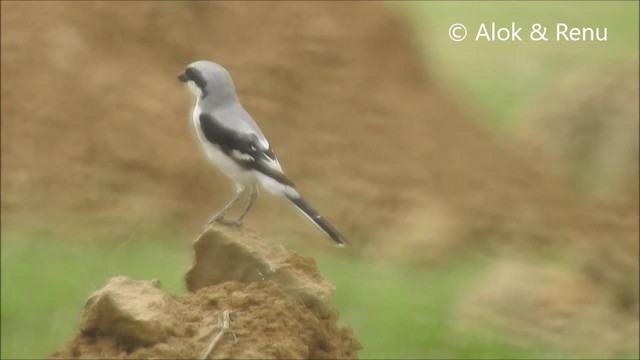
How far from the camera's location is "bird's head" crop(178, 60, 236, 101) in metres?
5.24

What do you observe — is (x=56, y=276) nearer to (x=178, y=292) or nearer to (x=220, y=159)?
(x=178, y=292)

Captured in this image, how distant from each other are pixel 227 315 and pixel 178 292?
5.38 metres

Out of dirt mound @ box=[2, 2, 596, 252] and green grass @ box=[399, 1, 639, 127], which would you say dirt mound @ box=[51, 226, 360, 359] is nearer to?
dirt mound @ box=[2, 2, 596, 252]

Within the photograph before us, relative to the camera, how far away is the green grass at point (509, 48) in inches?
627

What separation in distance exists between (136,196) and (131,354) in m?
8.26

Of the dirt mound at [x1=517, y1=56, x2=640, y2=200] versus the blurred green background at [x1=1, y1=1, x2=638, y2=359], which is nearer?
the blurred green background at [x1=1, y1=1, x2=638, y2=359]

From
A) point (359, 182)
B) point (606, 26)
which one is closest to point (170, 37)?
point (359, 182)

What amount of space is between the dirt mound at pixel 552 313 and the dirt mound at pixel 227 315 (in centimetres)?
576

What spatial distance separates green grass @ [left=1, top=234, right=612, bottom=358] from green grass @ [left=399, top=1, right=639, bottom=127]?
14.1 feet

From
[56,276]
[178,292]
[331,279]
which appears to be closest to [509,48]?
[331,279]

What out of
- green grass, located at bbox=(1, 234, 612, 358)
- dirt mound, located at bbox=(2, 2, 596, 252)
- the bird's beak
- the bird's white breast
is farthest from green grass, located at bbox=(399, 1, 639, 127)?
the bird's beak

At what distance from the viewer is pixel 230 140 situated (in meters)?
5.32

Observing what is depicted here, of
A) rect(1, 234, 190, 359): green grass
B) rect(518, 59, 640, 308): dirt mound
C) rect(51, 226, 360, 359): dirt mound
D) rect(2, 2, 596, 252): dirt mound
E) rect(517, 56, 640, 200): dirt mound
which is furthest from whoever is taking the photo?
rect(517, 56, 640, 200): dirt mound

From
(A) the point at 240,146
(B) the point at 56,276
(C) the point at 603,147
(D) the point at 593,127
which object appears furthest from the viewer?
(D) the point at 593,127
